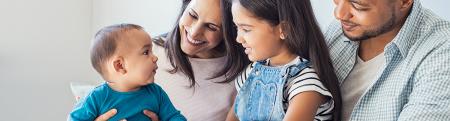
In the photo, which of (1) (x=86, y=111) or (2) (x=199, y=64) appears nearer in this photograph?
(1) (x=86, y=111)

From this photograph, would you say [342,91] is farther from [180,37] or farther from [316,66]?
[180,37]

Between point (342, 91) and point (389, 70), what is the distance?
7.6 inches

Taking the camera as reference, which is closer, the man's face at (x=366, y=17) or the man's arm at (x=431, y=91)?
the man's arm at (x=431, y=91)

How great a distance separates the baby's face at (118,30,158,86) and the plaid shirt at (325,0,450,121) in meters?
0.53

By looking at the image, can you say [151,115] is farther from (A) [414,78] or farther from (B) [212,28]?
(A) [414,78]

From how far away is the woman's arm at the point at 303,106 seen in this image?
120 cm

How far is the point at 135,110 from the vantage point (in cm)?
133

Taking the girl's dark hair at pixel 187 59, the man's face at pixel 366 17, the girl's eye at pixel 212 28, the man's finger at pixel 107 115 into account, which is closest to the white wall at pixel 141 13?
the girl's dark hair at pixel 187 59

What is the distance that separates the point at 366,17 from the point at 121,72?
2.03ft

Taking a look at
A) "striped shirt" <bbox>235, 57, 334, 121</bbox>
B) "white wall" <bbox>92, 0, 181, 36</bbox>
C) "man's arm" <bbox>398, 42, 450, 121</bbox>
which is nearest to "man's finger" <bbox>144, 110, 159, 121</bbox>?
"striped shirt" <bbox>235, 57, 334, 121</bbox>

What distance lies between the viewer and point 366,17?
4.08ft

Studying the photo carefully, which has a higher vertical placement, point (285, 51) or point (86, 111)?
point (285, 51)

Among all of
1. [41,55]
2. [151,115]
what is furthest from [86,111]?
[41,55]

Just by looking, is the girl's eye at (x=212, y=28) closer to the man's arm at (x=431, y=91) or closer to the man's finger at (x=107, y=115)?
the man's finger at (x=107, y=115)
